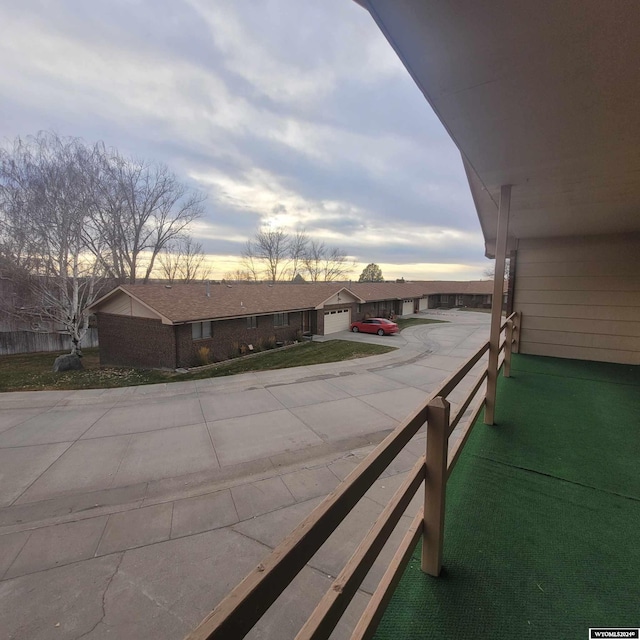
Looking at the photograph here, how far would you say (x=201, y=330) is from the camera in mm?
15258

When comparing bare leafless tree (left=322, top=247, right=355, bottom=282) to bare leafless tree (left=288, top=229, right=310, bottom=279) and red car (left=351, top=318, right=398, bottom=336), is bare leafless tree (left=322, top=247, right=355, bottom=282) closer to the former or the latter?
bare leafless tree (left=288, top=229, right=310, bottom=279)

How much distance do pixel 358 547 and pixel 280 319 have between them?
1862 centimetres

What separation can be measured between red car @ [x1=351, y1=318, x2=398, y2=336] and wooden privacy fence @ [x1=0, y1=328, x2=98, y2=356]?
21253 mm

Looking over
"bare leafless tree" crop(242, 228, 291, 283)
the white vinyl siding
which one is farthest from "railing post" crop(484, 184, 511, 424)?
"bare leafless tree" crop(242, 228, 291, 283)

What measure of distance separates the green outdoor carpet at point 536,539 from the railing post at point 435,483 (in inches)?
5.3

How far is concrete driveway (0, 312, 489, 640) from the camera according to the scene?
2893mm

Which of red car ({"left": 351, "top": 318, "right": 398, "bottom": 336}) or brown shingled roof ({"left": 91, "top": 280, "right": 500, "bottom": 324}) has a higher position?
brown shingled roof ({"left": 91, "top": 280, "right": 500, "bottom": 324})

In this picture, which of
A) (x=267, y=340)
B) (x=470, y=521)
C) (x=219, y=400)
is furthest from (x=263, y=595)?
(x=267, y=340)

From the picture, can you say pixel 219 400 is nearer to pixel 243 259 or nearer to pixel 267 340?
pixel 267 340

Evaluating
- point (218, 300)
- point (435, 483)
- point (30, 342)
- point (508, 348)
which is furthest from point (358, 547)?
point (30, 342)

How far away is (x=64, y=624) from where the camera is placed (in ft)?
8.95

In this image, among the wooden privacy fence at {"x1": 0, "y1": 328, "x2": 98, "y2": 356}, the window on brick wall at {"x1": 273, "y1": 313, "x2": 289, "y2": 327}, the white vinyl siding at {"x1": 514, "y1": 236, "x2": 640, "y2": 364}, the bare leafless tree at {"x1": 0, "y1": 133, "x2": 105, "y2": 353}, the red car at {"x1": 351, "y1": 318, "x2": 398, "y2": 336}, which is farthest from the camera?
the red car at {"x1": 351, "y1": 318, "x2": 398, "y2": 336}

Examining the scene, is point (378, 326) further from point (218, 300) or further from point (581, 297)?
point (581, 297)

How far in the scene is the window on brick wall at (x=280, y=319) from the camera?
63.0 ft
